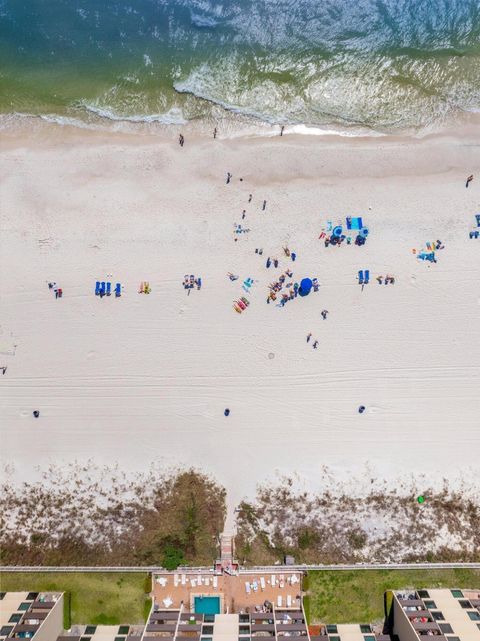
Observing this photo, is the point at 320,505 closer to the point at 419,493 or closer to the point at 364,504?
the point at 364,504

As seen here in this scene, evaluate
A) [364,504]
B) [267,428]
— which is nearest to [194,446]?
[267,428]

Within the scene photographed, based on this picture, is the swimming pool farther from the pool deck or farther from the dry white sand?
the dry white sand

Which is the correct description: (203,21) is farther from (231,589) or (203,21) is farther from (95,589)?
(95,589)

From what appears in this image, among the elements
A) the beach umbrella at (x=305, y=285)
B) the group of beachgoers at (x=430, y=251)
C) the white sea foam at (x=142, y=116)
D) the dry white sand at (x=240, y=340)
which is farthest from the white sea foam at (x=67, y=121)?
the group of beachgoers at (x=430, y=251)

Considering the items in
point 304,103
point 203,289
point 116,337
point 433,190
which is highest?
point 304,103

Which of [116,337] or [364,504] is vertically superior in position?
[116,337]

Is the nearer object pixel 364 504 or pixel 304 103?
pixel 364 504

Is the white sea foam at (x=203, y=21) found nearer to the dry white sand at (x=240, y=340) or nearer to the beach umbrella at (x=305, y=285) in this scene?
the dry white sand at (x=240, y=340)
